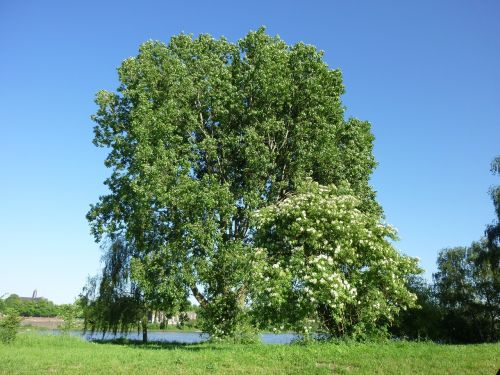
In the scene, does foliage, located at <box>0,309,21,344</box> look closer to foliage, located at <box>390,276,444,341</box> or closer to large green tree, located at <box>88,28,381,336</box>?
large green tree, located at <box>88,28,381,336</box>

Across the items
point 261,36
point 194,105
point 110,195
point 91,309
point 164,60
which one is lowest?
point 91,309

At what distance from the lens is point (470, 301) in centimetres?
5912

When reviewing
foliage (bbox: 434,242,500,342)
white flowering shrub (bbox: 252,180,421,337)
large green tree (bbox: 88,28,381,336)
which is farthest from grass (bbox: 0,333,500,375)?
foliage (bbox: 434,242,500,342)

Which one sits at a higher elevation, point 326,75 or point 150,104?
point 326,75

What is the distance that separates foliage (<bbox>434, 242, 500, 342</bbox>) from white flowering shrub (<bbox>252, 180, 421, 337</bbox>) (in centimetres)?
3689

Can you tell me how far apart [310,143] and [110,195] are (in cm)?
1511

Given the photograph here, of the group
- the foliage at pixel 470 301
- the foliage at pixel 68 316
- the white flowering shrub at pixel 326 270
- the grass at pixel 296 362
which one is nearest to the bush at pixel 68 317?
the foliage at pixel 68 316

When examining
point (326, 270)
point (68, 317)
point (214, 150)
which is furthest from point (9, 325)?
point (326, 270)

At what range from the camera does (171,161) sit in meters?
27.6

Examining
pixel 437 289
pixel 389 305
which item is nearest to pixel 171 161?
pixel 389 305

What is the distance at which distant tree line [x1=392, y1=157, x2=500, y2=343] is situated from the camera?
50.5 meters

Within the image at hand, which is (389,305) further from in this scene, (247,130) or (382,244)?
(247,130)

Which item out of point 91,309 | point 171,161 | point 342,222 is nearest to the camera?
point 342,222

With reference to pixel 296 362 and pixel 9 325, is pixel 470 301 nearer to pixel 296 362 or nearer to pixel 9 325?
pixel 296 362
